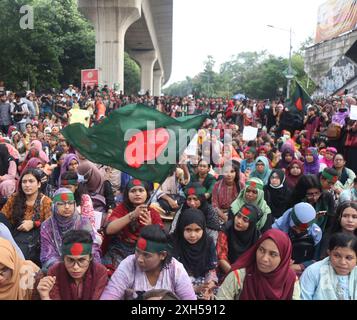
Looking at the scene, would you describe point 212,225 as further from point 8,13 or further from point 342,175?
point 8,13

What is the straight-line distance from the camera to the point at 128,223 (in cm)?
354

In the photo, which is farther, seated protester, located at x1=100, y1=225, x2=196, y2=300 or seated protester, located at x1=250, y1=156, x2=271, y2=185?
seated protester, located at x1=250, y1=156, x2=271, y2=185

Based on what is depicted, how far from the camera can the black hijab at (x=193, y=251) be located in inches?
137

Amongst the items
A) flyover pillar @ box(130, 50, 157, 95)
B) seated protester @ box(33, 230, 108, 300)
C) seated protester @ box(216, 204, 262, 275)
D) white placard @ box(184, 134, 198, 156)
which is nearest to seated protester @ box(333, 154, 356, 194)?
white placard @ box(184, 134, 198, 156)

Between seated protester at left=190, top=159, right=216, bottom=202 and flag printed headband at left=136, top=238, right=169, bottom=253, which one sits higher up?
seated protester at left=190, top=159, right=216, bottom=202

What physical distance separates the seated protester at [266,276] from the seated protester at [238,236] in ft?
2.72

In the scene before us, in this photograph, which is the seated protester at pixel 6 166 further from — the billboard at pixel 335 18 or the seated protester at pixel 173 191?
the billboard at pixel 335 18

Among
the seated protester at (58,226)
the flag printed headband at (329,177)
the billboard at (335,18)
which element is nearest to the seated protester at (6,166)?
the seated protester at (58,226)

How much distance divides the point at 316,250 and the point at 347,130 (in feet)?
14.2

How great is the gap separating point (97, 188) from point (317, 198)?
2.51m

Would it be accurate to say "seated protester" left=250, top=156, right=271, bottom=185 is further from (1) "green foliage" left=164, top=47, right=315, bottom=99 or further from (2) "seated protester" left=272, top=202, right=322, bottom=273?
(1) "green foliage" left=164, top=47, right=315, bottom=99

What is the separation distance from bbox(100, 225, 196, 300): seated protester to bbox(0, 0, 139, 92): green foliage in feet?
79.1

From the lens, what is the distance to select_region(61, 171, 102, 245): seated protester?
13.7 ft

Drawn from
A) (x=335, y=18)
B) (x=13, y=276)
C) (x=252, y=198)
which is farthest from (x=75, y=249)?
(x=335, y=18)
